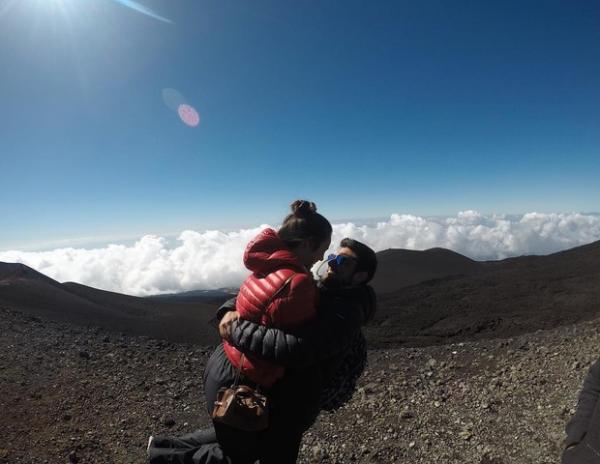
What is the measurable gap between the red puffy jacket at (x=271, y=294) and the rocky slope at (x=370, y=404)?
299 cm

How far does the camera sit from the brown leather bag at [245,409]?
5.37 feet

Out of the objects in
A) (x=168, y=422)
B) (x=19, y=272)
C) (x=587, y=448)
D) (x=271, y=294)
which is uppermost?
(x=19, y=272)

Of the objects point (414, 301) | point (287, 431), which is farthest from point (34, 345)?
point (414, 301)

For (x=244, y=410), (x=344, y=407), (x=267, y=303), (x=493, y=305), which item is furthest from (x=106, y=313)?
(x=493, y=305)

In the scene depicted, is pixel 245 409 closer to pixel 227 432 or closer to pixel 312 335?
pixel 227 432

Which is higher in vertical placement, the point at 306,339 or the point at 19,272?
the point at 19,272

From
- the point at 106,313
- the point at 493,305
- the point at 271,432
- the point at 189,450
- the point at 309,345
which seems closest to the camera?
the point at 309,345

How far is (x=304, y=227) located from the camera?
1.89 metres

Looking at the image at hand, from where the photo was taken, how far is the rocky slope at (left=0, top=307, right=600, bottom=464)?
405cm

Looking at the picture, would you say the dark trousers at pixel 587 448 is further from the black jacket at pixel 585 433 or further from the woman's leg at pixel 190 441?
the woman's leg at pixel 190 441

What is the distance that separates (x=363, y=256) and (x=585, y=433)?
110 centimetres

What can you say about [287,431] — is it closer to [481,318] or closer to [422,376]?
[422,376]

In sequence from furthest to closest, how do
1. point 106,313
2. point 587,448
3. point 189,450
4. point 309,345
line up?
point 106,313 → point 189,450 → point 309,345 → point 587,448

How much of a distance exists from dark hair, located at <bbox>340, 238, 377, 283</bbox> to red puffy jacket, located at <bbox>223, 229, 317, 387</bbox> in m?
0.26
